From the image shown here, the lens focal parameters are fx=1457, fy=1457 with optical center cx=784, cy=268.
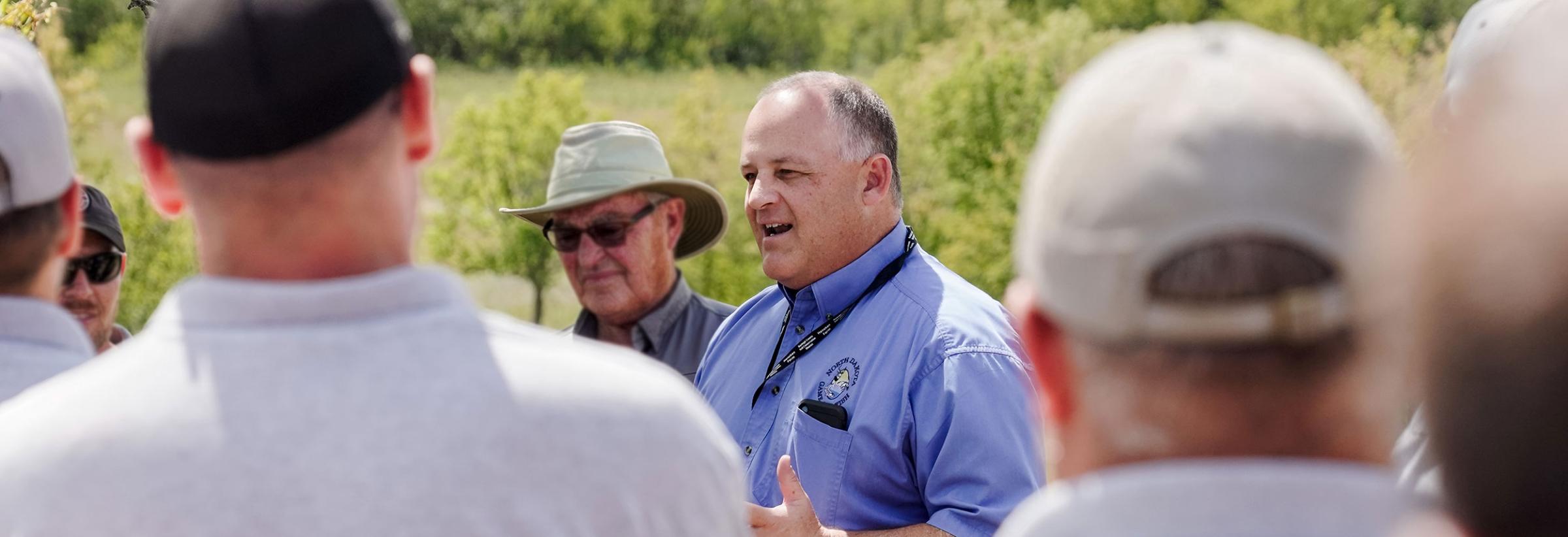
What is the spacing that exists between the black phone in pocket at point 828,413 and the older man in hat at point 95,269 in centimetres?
257

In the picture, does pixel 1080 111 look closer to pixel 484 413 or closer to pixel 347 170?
pixel 484 413

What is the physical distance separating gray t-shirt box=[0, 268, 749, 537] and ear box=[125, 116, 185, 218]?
0.55ft

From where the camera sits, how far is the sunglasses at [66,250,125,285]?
493 cm

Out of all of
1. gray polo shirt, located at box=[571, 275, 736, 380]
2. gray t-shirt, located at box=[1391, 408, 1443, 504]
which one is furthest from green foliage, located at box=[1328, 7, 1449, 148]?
gray t-shirt, located at box=[1391, 408, 1443, 504]

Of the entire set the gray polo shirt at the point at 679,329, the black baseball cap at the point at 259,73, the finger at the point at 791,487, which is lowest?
the gray polo shirt at the point at 679,329

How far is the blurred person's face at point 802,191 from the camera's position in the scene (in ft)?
14.0

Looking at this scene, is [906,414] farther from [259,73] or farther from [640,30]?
[640,30]

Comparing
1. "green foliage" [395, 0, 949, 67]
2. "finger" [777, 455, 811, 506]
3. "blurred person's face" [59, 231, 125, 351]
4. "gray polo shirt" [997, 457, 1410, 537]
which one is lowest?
"green foliage" [395, 0, 949, 67]

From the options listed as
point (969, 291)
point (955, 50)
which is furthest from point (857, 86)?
point (955, 50)

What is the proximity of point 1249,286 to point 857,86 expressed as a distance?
332 cm

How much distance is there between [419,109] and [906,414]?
2.05 metres

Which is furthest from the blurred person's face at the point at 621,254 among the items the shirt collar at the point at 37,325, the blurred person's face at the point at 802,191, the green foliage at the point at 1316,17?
the green foliage at the point at 1316,17

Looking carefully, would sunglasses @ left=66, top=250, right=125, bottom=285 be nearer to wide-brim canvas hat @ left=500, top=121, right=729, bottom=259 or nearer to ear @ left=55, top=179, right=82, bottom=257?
wide-brim canvas hat @ left=500, top=121, right=729, bottom=259

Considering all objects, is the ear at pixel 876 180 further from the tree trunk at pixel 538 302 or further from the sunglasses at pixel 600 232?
the tree trunk at pixel 538 302
